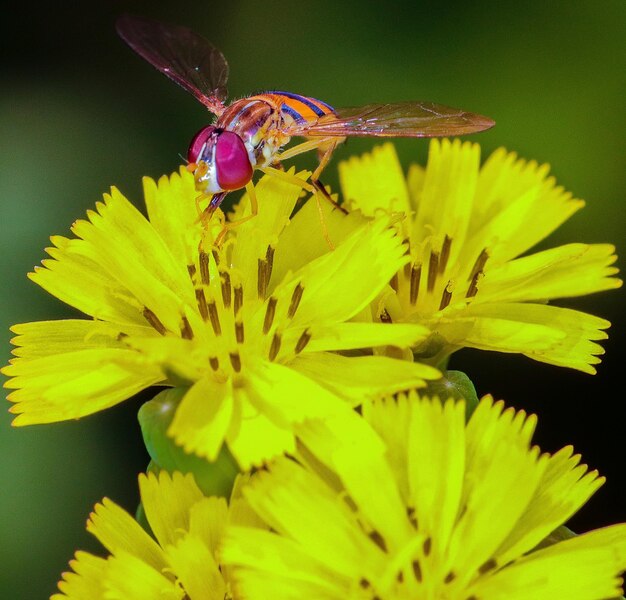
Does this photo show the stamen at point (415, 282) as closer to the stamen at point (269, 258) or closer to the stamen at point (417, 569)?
the stamen at point (269, 258)

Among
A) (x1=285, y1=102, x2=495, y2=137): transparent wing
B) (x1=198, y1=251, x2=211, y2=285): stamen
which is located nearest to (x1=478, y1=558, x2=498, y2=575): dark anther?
(x1=198, y1=251, x2=211, y2=285): stamen

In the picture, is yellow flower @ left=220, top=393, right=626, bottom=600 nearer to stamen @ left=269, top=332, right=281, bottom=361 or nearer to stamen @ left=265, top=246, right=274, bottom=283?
stamen @ left=269, top=332, right=281, bottom=361

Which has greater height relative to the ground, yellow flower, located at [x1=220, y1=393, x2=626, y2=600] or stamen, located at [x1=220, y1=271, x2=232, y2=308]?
stamen, located at [x1=220, y1=271, x2=232, y2=308]

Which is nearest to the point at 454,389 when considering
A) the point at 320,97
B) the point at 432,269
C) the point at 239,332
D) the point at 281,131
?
the point at 239,332

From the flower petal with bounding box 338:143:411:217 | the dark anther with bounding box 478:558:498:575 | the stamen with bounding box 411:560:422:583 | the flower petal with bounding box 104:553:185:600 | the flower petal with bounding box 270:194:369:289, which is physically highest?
the flower petal with bounding box 338:143:411:217

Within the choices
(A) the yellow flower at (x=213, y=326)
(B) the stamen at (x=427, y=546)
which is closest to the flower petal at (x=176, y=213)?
(A) the yellow flower at (x=213, y=326)
